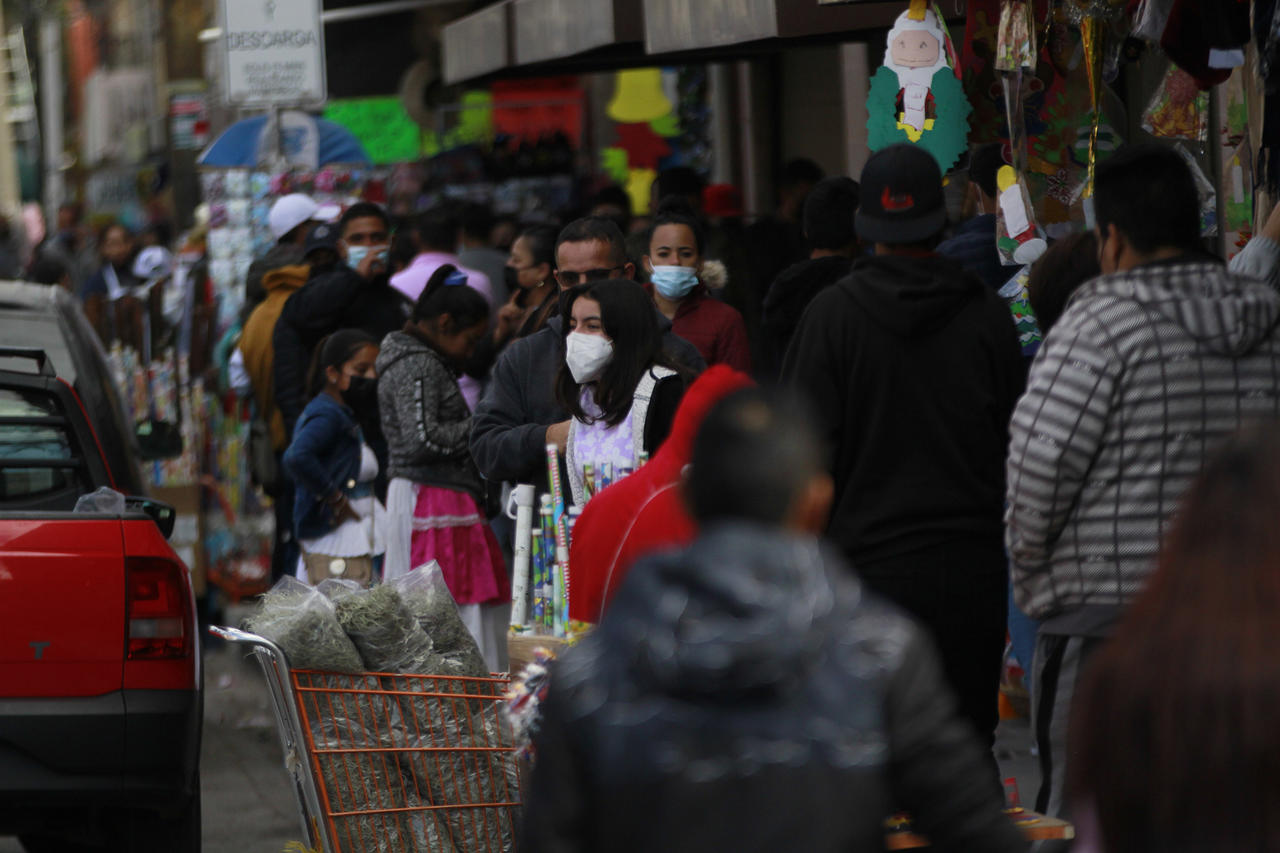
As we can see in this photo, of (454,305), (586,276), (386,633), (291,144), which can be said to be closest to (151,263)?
(291,144)

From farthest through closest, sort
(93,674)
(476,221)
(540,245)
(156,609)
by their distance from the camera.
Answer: (476,221) → (540,245) → (156,609) → (93,674)

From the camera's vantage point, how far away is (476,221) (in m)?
11.2

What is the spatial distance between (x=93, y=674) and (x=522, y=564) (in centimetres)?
124

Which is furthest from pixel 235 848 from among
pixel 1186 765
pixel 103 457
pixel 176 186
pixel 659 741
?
pixel 176 186

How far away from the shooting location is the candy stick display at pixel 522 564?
5.61 metres

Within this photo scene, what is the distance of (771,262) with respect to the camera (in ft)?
35.1

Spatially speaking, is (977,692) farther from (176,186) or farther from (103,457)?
(176,186)

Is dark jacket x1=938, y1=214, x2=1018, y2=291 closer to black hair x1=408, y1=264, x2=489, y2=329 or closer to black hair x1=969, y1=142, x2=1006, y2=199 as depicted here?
black hair x1=969, y1=142, x2=1006, y2=199

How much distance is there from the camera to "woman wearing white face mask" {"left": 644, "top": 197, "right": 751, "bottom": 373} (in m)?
7.39

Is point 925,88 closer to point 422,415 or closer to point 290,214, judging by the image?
point 422,415

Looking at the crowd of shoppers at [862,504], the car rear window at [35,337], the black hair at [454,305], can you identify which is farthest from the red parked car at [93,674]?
the black hair at [454,305]

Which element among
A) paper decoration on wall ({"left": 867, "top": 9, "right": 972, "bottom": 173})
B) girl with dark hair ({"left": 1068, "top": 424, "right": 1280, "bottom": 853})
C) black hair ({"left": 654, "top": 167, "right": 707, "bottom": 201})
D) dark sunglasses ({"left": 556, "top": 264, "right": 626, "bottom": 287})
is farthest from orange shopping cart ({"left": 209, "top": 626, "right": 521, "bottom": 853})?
black hair ({"left": 654, "top": 167, "right": 707, "bottom": 201})

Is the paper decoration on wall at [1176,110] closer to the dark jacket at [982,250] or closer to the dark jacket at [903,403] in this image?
the dark jacket at [982,250]

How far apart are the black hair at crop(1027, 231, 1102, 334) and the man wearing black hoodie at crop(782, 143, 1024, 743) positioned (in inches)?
25.2
